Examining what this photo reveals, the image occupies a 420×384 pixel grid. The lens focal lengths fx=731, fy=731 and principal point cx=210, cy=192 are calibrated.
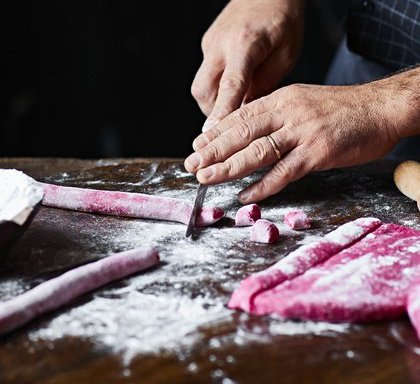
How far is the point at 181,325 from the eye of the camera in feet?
4.36

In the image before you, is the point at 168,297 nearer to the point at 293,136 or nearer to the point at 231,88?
the point at 293,136

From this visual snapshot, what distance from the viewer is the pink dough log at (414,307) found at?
1.32 meters

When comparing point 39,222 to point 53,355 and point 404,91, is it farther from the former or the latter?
point 404,91

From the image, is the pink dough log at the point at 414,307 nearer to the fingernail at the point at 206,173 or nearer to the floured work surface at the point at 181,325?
the floured work surface at the point at 181,325

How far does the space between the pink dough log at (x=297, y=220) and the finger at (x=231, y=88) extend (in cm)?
41

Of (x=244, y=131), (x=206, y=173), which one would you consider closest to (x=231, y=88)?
(x=244, y=131)

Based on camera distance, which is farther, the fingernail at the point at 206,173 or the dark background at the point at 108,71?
the dark background at the point at 108,71

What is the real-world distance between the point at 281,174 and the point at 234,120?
0.19 m

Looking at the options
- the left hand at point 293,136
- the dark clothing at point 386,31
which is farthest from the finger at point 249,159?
the dark clothing at point 386,31

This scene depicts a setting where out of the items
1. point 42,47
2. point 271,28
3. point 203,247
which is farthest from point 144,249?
point 42,47

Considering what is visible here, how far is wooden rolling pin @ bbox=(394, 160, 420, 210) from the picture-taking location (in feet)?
6.38

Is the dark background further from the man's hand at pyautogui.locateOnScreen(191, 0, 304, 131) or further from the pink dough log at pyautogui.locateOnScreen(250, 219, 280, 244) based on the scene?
the pink dough log at pyautogui.locateOnScreen(250, 219, 280, 244)

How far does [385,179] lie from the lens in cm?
216

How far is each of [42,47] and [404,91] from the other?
9.13ft
